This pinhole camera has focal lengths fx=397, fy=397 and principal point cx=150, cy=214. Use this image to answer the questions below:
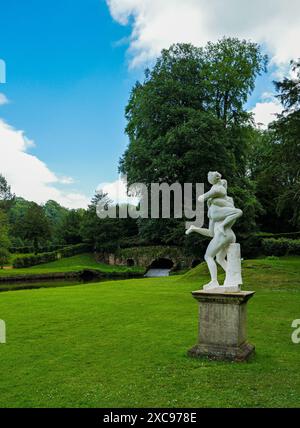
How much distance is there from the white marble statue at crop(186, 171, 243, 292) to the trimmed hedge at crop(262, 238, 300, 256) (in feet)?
89.9

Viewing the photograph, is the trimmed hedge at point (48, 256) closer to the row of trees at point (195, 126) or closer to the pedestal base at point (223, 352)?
the row of trees at point (195, 126)

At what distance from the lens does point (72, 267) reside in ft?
138

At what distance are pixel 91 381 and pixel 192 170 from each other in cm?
2611

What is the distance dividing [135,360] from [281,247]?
28882 millimetres

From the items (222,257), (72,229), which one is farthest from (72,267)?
(222,257)

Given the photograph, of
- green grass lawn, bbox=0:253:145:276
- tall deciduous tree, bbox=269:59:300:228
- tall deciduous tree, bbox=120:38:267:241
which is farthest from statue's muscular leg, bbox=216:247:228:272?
green grass lawn, bbox=0:253:145:276

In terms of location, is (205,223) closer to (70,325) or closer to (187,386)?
(70,325)

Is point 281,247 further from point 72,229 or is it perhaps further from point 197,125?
point 72,229

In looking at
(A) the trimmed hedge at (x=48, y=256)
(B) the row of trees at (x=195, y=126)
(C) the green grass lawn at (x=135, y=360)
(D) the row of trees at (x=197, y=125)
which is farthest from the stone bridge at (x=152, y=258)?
(C) the green grass lawn at (x=135, y=360)

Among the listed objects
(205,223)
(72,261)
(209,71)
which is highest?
(209,71)

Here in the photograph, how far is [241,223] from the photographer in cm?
3241

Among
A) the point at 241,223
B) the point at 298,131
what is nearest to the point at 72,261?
the point at 241,223

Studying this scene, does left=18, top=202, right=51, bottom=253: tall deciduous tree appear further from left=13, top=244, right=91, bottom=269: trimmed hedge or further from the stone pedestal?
the stone pedestal

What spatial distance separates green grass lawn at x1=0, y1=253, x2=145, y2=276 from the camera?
125 feet
